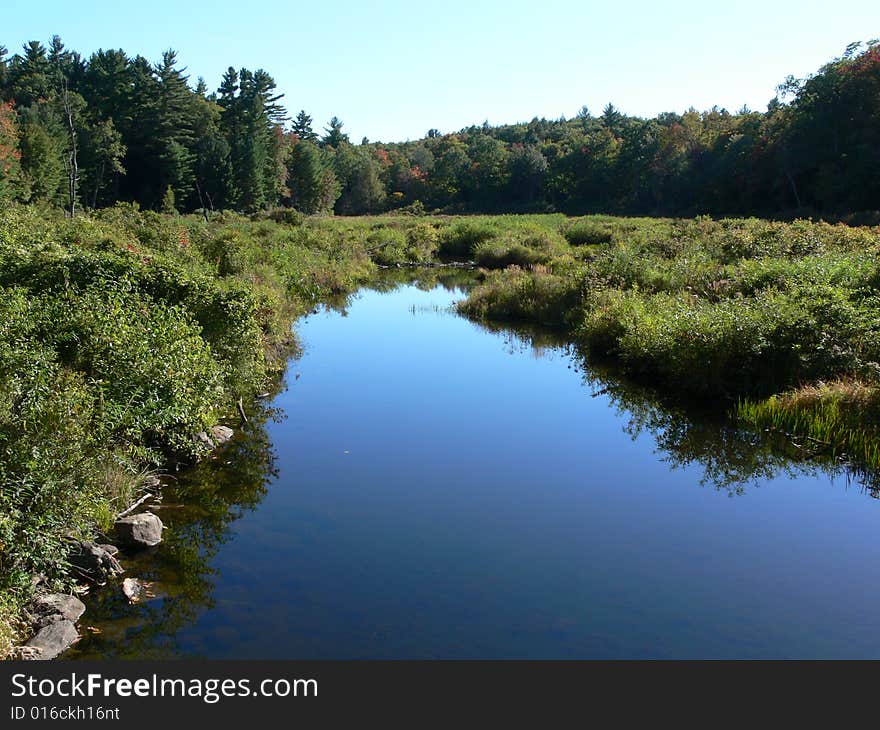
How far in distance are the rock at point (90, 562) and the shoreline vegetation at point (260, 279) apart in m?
0.19

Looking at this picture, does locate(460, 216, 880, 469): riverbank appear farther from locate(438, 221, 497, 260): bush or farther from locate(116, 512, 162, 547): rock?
locate(438, 221, 497, 260): bush

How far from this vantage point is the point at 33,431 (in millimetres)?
8719

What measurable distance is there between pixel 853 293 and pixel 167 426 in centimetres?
1550

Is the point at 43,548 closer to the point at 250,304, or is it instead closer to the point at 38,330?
the point at 38,330

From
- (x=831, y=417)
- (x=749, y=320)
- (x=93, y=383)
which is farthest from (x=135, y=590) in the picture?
(x=749, y=320)

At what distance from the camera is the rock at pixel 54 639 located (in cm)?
719

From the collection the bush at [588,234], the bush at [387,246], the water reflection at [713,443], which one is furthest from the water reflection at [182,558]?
the bush at [588,234]

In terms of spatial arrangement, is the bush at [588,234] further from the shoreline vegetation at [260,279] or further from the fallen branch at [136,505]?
the fallen branch at [136,505]

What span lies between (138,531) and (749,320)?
12.8 meters

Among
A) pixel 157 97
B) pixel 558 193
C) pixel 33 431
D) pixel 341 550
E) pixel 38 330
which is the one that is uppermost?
pixel 157 97

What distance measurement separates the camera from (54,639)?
24.2ft

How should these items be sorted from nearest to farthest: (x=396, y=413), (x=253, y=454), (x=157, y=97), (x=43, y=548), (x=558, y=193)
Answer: (x=43, y=548)
(x=253, y=454)
(x=396, y=413)
(x=157, y=97)
(x=558, y=193)

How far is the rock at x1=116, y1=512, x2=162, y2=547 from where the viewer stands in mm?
9523

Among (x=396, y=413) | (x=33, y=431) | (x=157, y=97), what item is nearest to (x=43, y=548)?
(x=33, y=431)
